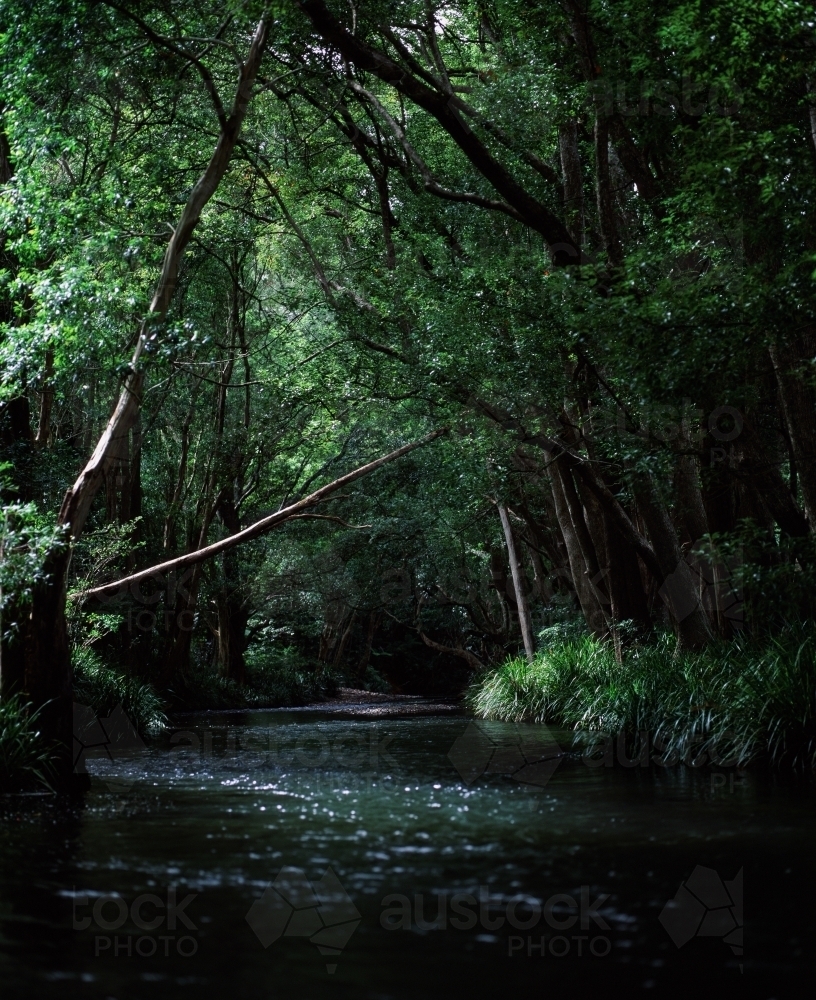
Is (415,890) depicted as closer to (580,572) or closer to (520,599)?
(580,572)

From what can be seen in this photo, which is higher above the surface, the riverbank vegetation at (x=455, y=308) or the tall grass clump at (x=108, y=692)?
the riverbank vegetation at (x=455, y=308)

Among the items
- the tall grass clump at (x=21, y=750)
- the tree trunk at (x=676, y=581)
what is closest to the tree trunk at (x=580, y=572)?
the tree trunk at (x=676, y=581)

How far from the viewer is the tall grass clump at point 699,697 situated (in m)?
9.12

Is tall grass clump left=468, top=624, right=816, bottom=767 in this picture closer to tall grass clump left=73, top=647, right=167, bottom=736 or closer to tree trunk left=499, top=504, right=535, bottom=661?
tree trunk left=499, top=504, right=535, bottom=661

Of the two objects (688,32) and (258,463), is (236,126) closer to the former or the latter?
(688,32)

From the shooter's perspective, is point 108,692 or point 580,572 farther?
point 580,572

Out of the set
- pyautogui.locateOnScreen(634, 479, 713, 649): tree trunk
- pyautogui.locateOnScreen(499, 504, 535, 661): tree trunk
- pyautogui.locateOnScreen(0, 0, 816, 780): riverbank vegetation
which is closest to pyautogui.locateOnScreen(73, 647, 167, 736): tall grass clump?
pyautogui.locateOnScreen(0, 0, 816, 780): riverbank vegetation

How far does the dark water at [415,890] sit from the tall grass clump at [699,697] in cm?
58

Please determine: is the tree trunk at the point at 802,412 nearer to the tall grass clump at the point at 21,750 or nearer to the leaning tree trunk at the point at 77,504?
the leaning tree trunk at the point at 77,504

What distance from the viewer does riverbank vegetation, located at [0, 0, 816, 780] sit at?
338 inches

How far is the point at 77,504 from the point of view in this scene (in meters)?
9.01

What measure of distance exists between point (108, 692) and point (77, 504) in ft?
24.1

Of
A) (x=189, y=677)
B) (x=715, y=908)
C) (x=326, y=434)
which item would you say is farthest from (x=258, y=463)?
(x=715, y=908)

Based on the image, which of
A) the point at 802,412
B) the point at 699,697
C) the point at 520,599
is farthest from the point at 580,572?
the point at 802,412
